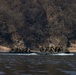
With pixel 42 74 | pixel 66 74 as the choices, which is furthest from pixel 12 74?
pixel 66 74

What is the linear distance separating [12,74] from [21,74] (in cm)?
75

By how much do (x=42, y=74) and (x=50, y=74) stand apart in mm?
692

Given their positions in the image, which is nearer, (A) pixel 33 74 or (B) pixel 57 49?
(A) pixel 33 74

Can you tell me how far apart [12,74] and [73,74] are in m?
5.08

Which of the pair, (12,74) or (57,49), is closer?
(12,74)

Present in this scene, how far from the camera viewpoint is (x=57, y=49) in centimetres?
12006

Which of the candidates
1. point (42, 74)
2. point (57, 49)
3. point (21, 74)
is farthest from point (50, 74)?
point (57, 49)

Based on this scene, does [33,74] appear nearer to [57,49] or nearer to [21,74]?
[21,74]

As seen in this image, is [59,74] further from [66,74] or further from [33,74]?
[33,74]

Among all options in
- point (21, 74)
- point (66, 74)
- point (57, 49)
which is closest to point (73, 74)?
point (66, 74)

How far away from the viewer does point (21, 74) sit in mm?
24875

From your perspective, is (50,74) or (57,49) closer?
(50,74)

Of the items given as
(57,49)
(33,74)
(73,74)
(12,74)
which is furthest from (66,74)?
(57,49)

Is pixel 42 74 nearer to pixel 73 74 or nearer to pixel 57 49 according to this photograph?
pixel 73 74
